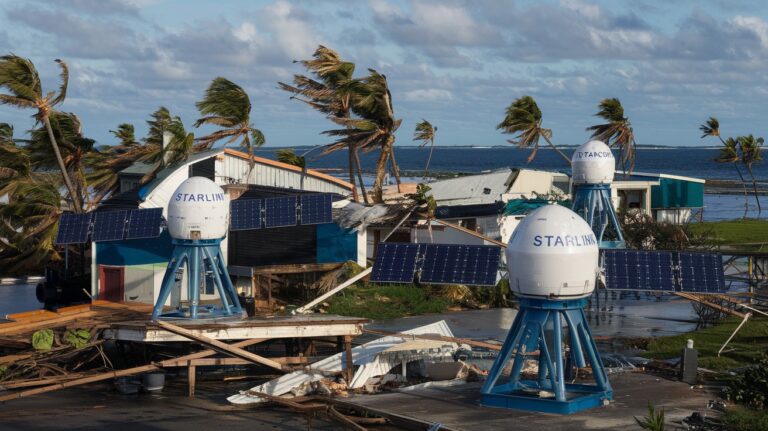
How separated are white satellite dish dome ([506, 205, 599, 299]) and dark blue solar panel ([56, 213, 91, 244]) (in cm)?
1888

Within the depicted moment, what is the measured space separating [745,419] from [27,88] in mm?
32647

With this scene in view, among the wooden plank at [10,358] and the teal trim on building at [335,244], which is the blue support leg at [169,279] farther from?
the teal trim on building at [335,244]

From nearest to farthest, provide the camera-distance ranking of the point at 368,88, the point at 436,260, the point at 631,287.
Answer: the point at 631,287, the point at 436,260, the point at 368,88

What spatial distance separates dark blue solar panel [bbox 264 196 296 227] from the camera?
35906mm

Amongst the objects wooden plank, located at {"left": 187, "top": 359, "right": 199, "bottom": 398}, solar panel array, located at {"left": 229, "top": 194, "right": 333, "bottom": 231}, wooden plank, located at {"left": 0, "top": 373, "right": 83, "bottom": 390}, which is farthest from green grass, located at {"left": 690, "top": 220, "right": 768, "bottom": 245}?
wooden plank, located at {"left": 0, "top": 373, "right": 83, "bottom": 390}

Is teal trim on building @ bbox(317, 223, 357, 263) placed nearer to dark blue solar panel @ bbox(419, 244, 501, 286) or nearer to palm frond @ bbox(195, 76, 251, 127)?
palm frond @ bbox(195, 76, 251, 127)

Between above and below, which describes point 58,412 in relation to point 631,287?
below

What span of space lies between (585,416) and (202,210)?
Result: 44.1ft

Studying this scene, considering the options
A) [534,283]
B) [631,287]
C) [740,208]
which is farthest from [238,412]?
[740,208]

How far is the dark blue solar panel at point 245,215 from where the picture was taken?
35781 millimetres

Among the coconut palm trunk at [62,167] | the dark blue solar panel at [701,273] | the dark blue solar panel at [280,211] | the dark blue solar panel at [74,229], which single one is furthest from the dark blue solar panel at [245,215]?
the dark blue solar panel at [701,273]

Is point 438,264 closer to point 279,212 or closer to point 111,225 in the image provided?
point 279,212

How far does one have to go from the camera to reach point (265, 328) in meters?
29.2

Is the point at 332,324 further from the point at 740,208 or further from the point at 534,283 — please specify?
the point at 740,208
